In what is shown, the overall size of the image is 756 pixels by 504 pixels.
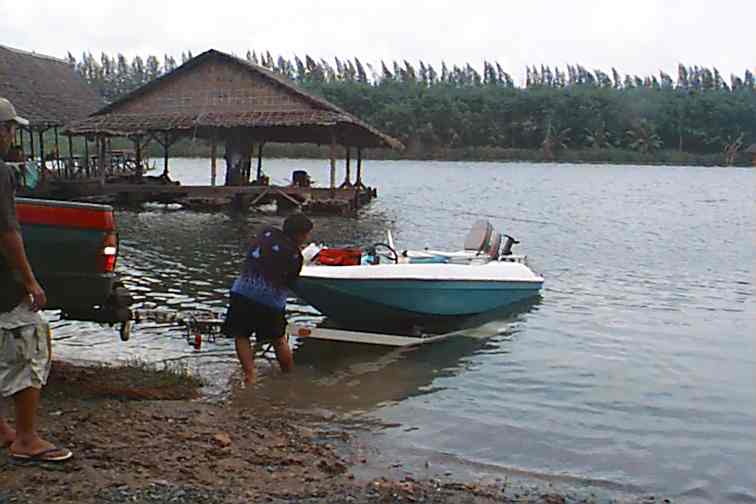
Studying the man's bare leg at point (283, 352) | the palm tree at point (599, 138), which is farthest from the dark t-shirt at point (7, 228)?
the palm tree at point (599, 138)

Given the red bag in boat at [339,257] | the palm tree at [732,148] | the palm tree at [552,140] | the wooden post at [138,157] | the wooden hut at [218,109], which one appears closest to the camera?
the red bag in boat at [339,257]

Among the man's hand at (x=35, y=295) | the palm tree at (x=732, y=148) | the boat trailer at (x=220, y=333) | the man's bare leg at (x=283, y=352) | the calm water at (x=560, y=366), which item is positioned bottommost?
the calm water at (x=560, y=366)

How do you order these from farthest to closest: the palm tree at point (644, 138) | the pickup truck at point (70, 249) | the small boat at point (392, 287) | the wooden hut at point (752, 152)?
the palm tree at point (644, 138) < the wooden hut at point (752, 152) < the small boat at point (392, 287) < the pickup truck at point (70, 249)

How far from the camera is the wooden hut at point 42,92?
27.0 metres

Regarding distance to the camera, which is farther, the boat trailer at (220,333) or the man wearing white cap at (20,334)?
the boat trailer at (220,333)

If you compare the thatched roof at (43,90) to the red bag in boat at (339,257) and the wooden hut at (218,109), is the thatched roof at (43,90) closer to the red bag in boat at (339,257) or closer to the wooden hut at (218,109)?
the wooden hut at (218,109)

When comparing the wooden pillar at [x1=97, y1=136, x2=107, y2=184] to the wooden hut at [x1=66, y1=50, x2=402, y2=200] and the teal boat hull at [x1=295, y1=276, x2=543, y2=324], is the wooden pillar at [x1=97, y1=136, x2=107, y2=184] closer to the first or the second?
the wooden hut at [x1=66, y1=50, x2=402, y2=200]

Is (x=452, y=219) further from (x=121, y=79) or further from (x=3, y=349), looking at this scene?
(x=121, y=79)

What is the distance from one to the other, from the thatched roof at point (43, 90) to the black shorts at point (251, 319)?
21.0 m

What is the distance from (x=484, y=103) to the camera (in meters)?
78.6

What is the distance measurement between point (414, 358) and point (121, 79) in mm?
98488

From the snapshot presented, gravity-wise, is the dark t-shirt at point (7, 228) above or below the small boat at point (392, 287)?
above

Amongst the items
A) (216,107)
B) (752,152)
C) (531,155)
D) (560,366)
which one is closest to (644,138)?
(752,152)

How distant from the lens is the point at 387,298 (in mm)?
9656
